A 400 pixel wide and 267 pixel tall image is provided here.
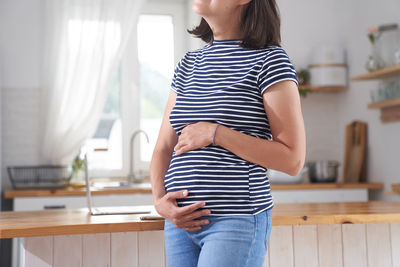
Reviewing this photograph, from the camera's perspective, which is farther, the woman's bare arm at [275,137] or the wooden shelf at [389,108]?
the wooden shelf at [389,108]

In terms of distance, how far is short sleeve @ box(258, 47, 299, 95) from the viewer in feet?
3.67

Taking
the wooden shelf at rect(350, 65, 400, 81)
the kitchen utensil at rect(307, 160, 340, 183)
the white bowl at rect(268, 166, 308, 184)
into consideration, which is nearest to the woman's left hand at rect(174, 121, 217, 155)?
the wooden shelf at rect(350, 65, 400, 81)

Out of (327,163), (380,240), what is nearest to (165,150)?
(380,240)

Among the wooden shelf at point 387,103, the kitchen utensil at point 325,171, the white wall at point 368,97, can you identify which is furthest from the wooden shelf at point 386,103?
the kitchen utensil at point 325,171

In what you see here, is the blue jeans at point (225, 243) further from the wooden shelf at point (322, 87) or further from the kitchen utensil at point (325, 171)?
the wooden shelf at point (322, 87)

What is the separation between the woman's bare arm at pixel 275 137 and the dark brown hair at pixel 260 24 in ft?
0.47

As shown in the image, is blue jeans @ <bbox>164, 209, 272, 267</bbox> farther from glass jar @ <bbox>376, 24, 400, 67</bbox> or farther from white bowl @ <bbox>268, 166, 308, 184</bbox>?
glass jar @ <bbox>376, 24, 400, 67</bbox>

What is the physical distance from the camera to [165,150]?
1320mm

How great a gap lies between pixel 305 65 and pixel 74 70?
1.97m

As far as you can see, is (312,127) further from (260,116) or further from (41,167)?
(260,116)

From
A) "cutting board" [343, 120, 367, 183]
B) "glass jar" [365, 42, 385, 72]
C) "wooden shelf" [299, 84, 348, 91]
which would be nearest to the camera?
"glass jar" [365, 42, 385, 72]

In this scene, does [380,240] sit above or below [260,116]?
below

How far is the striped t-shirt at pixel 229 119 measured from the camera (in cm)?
110

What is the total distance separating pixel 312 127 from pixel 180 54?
133cm
